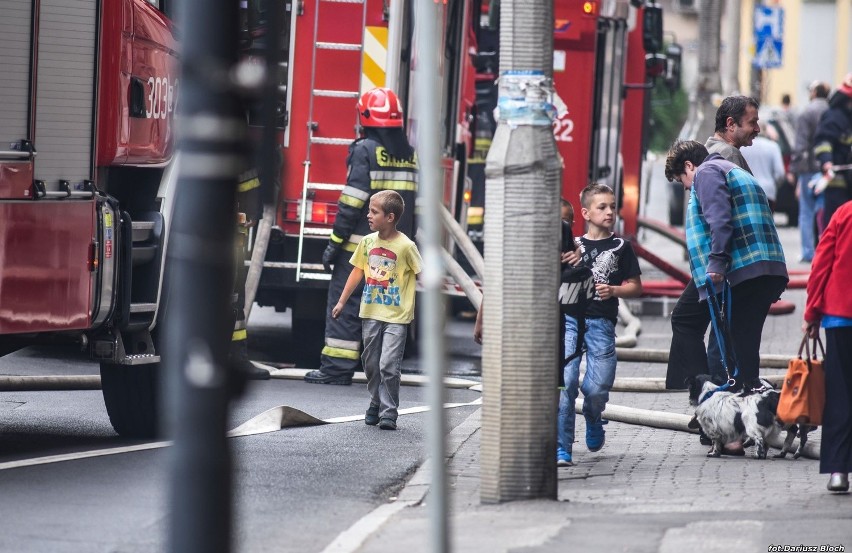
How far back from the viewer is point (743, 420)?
8867mm

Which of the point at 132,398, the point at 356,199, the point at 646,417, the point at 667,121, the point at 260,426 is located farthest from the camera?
the point at 667,121

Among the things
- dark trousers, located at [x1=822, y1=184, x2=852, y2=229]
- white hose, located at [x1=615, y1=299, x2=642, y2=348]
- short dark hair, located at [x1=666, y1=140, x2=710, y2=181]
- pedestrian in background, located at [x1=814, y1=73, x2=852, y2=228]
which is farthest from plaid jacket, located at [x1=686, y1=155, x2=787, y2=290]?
dark trousers, located at [x1=822, y1=184, x2=852, y2=229]

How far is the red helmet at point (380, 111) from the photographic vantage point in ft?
37.8

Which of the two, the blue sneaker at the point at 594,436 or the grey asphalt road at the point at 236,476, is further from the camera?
the blue sneaker at the point at 594,436

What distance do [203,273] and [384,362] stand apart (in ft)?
18.3

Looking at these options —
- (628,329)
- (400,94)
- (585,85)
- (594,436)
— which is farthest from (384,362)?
(585,85)

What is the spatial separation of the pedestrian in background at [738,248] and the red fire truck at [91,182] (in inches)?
108

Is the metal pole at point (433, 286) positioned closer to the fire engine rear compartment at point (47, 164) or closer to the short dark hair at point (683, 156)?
the fire engine rear compartment at point (47, 164)

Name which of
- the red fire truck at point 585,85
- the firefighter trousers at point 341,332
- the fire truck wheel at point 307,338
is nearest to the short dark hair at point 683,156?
the firefighter trousers at point 341,332

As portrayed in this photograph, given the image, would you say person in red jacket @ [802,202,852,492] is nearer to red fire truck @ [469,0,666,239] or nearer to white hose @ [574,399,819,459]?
white hose @ [574,399,819,459]

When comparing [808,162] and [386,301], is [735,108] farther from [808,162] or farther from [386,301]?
[808,162]

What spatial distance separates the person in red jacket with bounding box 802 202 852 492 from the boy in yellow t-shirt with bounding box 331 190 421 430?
106 inches

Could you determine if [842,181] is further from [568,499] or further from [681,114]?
[681,114]

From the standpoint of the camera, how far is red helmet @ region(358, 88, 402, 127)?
11508 millimetres
